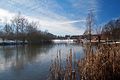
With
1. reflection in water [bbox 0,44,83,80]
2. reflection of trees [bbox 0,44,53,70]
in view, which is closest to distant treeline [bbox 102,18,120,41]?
reflection in water [bbox 0,44,83,80]

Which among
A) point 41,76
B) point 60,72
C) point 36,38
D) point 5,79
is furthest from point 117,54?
point 36,38

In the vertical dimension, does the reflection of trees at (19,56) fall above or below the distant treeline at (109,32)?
below

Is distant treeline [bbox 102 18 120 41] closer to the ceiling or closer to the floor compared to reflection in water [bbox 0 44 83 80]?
closer to the ceiling

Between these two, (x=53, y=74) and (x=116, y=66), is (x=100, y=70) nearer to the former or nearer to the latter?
(x=116, y=66)

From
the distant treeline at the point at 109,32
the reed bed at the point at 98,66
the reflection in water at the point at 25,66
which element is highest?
the distant treeline at the point at 109,32

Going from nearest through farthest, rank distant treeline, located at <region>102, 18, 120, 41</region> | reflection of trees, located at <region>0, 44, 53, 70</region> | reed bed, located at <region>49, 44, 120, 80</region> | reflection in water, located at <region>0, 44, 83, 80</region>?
reed bed, located at <region>49, 44, 120, 80</region> < distant treeline, located at <region>102, 18, 120, 41</region> < reflection in water, located at <region>0, 44, 83, 80</region> < reflection of trees, located at <region>0, 44, 53, 70</region>

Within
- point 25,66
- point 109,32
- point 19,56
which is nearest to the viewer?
point 109,32

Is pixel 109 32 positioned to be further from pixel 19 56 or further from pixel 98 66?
pixel 19 56

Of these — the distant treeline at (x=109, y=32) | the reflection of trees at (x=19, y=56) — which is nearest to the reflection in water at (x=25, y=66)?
the reflection of trees at (x=19, y=56)

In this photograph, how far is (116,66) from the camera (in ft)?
22.1

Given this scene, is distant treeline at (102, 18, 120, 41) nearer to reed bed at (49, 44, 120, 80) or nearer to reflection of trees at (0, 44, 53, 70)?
reed bed at (49, 44, 120, 80)

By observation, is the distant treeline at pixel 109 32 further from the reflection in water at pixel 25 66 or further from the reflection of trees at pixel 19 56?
the reflection of trees at pixel 19 56

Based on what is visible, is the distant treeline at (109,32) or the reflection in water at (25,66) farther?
the reflection in water at (25,66)

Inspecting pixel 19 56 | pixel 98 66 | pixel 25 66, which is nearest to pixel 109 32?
pixel 98 66
